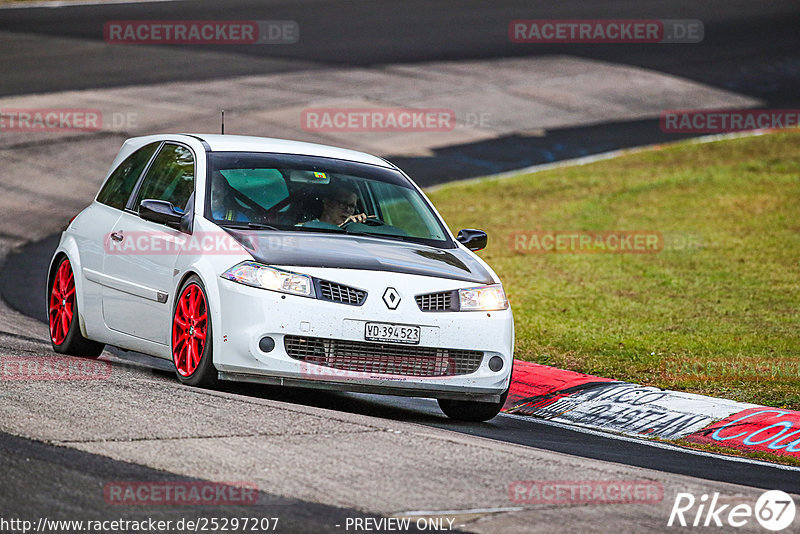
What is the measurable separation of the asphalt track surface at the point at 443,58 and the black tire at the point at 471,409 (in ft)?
0.24

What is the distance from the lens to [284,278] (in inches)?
308

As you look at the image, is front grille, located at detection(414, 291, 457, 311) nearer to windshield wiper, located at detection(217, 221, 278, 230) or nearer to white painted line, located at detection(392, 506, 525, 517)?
windshield wiper, located at detection(217, 221, 278, 230)

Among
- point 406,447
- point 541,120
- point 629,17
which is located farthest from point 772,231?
point 629,17

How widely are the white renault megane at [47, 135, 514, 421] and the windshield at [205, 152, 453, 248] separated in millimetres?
11

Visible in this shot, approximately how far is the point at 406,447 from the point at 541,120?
68.7 ft

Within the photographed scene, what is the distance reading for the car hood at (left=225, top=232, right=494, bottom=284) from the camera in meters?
7.94

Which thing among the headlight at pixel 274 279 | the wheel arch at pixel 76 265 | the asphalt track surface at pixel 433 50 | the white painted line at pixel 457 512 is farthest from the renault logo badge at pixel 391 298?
the asphalt track surface at pixel 433 50

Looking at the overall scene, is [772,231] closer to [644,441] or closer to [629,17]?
[644,441]

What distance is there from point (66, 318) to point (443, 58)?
2299 centimetres

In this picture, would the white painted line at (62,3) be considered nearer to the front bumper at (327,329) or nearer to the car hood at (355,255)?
the car hood at (355,255)

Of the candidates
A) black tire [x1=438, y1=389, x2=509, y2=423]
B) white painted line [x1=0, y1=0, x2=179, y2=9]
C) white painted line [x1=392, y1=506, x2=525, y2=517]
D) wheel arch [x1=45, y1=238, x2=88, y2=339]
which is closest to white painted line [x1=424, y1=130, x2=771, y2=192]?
wheel arch [x1=45, y1=238, x2=88, y2=339]

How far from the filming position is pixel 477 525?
553 centimetres

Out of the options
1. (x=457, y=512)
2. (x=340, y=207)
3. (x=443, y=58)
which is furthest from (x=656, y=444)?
(x=443, y=58)

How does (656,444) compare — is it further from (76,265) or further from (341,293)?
(76,265)
